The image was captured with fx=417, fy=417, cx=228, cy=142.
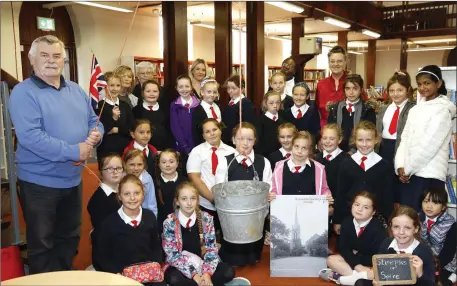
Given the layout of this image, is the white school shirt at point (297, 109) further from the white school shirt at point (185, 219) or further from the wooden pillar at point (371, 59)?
the wooden pillar at point (371, 59)

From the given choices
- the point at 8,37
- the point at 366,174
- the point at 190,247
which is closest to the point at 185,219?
the point at 190,247

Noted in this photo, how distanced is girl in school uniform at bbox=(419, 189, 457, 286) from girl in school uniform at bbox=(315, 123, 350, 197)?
2.25 feet

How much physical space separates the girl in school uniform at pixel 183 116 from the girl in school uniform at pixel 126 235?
1.17 m

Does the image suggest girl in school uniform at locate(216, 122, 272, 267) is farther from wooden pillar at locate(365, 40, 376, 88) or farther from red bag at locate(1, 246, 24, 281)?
wooden pillar at locate(365, 40, 376, 88)

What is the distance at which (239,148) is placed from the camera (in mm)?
2883

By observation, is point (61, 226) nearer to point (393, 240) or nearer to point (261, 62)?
point (393, 240)

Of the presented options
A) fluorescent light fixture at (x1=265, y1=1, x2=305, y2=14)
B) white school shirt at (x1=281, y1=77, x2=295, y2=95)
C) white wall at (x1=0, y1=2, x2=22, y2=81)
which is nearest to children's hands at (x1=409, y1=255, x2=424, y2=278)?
white school shirt at (x1=281, y1=77, x2=295, y2=95)

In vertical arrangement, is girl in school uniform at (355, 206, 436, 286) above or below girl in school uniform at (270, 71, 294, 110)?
below

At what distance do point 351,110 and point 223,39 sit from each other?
3.08 m

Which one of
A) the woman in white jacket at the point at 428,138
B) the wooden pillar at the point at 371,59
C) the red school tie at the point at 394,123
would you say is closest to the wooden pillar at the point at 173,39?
the red school tie at the point at 394,123

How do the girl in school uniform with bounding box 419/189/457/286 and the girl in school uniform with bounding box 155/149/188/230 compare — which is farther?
the girl in school uniform with bounding box 155/149/188/230

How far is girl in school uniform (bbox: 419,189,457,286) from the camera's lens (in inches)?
99.2

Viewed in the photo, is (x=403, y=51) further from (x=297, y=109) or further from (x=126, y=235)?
(x=126, y=235)

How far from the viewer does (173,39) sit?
5.28 m
